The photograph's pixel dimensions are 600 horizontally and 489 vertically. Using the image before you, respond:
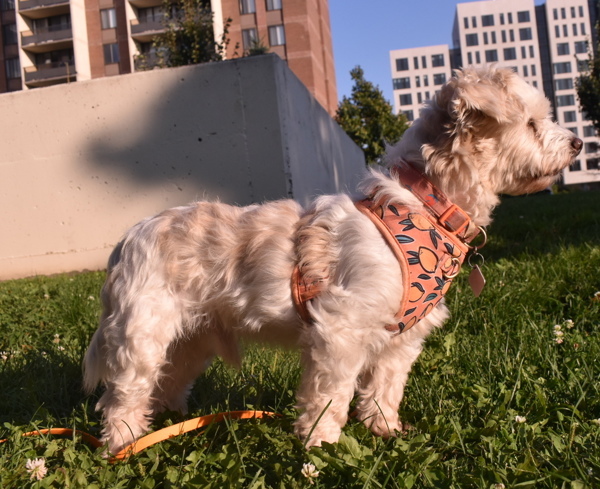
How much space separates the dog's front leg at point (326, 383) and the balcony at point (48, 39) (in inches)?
1875

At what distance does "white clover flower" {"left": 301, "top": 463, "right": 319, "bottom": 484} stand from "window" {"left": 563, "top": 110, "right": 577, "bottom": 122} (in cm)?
12295

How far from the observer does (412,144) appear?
8.64 feet

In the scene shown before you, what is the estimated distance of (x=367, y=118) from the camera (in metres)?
29.0

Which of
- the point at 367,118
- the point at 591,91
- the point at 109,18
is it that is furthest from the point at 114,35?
the point at 591,91

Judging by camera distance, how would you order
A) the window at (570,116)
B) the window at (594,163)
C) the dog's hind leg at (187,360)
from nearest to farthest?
the dog's hind leg at (187,360) → the window at (594,163) → the window at (570,116)

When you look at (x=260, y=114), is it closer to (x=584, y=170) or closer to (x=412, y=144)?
(x=412, y=144)

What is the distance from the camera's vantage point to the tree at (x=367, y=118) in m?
28.3

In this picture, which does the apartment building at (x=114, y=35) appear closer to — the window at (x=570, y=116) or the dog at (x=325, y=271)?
the dog at (x=325, y=271)

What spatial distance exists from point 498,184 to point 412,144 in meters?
0.44

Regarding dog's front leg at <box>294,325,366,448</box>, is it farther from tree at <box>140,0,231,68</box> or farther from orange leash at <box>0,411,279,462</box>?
tree at <box>140,0,231,68</box>

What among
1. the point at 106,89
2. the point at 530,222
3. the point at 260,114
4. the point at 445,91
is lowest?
the point at 530,222

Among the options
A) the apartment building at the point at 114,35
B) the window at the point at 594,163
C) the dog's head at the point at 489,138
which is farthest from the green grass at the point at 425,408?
the window at the point at 594,163

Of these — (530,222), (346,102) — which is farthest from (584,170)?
(530,222)

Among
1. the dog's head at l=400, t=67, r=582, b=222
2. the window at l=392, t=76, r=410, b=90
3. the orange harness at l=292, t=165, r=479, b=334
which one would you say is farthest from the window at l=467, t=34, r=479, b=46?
the orange harness at l=292, t=165, r=479, b=334
